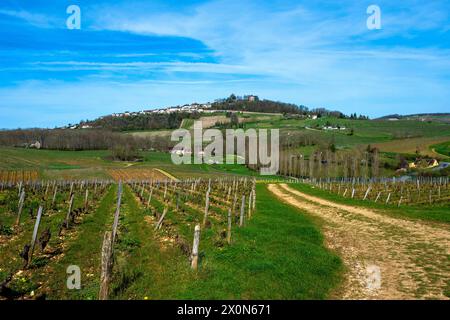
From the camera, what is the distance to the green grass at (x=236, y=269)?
1020 cm

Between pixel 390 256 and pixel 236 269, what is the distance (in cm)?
624

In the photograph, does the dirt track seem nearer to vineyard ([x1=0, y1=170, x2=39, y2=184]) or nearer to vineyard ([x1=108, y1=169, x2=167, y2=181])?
vineyard ([x1=108, y1=169, x2=167, y2=181])

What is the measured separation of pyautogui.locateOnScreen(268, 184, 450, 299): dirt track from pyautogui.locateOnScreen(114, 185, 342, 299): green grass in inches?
30.8

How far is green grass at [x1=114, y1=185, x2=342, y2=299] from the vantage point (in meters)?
10.2

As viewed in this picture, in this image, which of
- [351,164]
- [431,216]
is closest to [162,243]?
[431,216]

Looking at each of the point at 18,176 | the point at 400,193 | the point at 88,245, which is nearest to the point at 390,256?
the point at 88,245

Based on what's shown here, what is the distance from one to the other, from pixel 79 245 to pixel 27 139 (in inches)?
5980

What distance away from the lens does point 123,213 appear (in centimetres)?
2706

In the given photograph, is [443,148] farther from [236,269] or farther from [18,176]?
[236,269]

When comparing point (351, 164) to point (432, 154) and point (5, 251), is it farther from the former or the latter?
point (5, 251)

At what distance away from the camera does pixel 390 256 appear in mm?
14445

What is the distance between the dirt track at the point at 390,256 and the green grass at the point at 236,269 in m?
0.78

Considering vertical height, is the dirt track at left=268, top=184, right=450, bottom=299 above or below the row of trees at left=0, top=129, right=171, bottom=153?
below

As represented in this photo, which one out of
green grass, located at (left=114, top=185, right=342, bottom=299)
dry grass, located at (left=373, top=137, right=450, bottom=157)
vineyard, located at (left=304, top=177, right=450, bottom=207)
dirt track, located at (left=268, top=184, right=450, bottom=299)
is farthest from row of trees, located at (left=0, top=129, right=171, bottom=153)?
green grass, located at (left=114, top=185, right=342, bottom=299)
